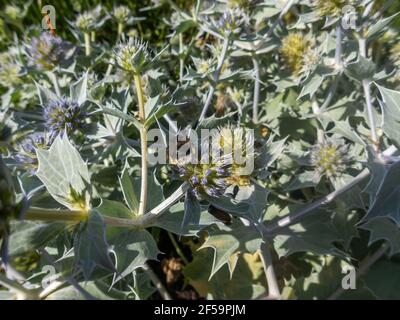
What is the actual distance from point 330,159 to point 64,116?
0.86 meters

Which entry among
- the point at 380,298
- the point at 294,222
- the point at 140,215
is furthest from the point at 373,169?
the point at 140,215

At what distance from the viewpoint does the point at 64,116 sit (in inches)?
49.7

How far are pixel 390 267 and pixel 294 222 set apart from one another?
15.4 inches

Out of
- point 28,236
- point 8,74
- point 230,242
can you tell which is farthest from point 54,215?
point 8,74

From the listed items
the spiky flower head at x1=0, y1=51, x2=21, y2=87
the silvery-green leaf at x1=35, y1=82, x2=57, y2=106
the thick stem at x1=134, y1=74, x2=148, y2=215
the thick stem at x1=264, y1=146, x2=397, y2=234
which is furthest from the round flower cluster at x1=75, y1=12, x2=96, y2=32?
the thick stem at x1=264, y1=146, x2=397, y2=234

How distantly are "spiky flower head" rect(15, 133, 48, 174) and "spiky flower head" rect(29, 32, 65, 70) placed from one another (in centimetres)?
57

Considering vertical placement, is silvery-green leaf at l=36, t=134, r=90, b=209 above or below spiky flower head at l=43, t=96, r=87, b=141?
below

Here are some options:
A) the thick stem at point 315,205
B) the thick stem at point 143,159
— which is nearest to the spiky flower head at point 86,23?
the thick stem at point 143,159

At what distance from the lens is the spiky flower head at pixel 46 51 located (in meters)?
1.60

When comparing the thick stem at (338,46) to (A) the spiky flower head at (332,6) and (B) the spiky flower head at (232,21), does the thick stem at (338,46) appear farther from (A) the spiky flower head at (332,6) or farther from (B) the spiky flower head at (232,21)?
(B) the spiky flower head at (232,21)

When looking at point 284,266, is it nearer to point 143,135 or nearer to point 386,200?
point 386,200

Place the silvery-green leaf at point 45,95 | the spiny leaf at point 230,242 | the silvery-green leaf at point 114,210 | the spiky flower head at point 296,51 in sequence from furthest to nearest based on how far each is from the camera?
the spiky flower head at point 296,51
the silvery-green leaf at point 45,95
the spiny leaf at point 230,242
the silvery-green leaf at point 114,210

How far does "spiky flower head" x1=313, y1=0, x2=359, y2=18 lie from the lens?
120 centimetres

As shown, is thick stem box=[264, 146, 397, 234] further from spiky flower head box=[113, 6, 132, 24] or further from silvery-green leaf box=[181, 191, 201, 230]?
spiky flower head box=[113, 6, 132, 24]
